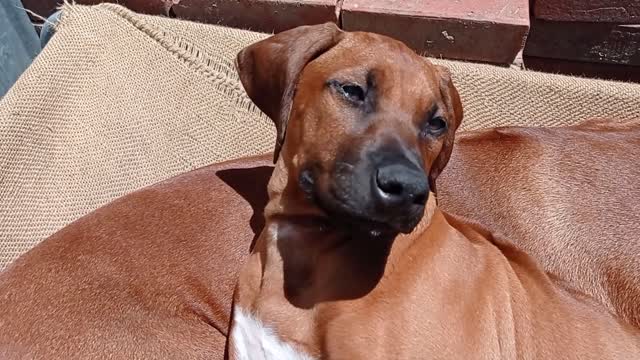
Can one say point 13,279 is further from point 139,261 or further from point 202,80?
point 202,80

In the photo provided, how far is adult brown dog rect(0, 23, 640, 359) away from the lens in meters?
2.36

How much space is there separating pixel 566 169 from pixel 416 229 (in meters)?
0.74

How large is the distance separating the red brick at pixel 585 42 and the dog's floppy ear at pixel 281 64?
1.48 meters

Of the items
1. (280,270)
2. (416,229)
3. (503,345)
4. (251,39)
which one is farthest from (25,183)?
(503,345)

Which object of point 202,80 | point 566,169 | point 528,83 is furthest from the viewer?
point 202,80

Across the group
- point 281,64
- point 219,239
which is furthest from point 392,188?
point 219,239

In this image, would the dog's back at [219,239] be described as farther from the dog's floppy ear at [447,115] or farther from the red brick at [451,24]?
the red brick at [451,24]

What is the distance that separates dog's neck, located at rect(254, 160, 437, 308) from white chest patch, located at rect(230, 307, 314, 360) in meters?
0.10

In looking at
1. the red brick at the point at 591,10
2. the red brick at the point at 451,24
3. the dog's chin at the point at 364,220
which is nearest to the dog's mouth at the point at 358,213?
the dog's chin at the point at 364,220

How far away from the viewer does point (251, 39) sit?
11.6 feet

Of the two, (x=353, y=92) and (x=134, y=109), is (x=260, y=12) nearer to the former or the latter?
(x=134, y=109)

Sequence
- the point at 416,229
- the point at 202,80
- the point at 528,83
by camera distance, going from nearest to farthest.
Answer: the point at 416,229, the point at 528,83, the point at 202,80

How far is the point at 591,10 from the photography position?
3.38 meters

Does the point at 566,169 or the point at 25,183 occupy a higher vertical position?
the point at 566,169
